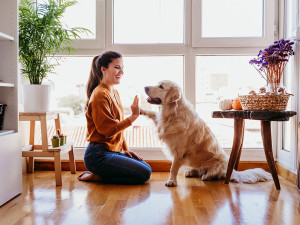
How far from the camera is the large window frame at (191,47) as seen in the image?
2.67 meters

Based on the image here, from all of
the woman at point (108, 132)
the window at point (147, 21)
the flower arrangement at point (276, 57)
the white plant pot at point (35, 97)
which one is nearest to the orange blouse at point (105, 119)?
the woman at point (108, 132)

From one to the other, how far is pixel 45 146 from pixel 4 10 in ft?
3.45

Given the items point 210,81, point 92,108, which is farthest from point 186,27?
point 92,108

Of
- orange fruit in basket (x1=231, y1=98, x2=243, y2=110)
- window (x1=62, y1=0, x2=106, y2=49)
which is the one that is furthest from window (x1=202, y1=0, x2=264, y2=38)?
window (x1=62, y1=0, x2=106, y2=49)

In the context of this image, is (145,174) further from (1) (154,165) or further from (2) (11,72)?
A: (2) (11,72)

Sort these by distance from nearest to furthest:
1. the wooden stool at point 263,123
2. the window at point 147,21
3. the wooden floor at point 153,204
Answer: the wooden floor at point 153,204
the wooden stool at point 263,123
the window at point 147,21

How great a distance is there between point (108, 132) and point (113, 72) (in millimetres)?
494

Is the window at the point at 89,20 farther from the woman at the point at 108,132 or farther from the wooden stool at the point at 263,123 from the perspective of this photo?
the wooden stool at the point at 263,123

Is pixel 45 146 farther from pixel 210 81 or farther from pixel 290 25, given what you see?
pixel 290 25

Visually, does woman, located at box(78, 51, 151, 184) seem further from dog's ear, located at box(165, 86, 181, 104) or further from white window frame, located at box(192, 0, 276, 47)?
white window frame, located at box(192, 0, 276, 47)

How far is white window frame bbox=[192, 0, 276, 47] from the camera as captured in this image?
2643 mm

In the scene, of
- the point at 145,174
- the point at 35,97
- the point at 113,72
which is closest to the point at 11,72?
the point at 35,97

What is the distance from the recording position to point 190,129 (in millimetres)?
2270

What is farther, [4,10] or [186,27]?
[186,27]
